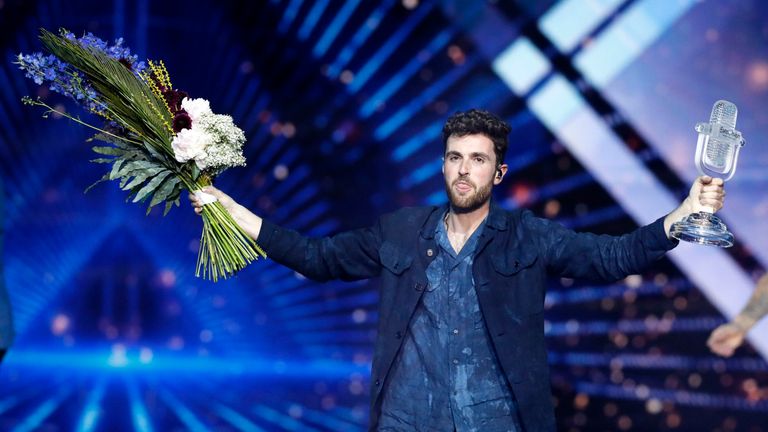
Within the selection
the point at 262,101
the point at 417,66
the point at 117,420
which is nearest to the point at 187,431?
the point at 117,420

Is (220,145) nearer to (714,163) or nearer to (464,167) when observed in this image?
(464,167)

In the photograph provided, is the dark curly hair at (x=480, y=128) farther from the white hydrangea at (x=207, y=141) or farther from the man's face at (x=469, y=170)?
the white hydrangea at (x=207, y=141)

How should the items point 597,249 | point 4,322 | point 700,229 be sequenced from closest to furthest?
point 700,229, point 597,249, point 4,322

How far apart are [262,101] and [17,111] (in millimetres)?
1532

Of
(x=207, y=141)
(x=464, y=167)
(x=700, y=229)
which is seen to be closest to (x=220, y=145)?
(x=207, y=141)

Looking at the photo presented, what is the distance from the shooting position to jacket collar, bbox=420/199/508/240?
333 cm

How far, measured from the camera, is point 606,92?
611 centimetres

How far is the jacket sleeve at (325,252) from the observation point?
3379 millimetres

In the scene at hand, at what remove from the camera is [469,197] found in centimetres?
325

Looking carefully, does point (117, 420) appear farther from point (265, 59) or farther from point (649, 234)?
point (649, 234)

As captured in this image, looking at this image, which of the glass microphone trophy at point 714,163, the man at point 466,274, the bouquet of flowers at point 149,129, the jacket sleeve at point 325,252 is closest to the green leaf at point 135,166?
the bouquet of flowers at point 149,129

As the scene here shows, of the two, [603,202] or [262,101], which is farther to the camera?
[262,101]

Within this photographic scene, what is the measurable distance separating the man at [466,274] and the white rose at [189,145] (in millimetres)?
148

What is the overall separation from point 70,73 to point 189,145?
49 centimetres
